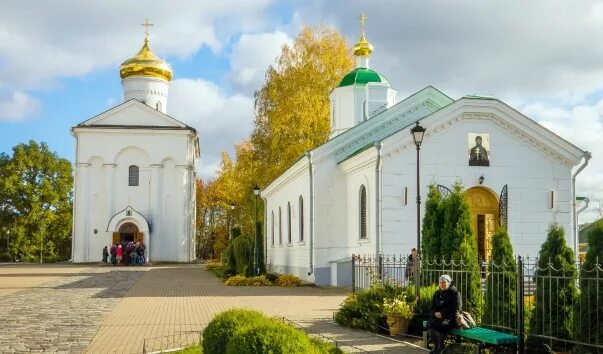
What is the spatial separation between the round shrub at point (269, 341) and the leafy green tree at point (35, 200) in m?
59.5

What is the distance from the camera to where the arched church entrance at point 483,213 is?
23797mm

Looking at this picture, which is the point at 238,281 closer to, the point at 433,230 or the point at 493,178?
the point at 493,178

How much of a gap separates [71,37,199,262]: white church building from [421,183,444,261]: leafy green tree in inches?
1382

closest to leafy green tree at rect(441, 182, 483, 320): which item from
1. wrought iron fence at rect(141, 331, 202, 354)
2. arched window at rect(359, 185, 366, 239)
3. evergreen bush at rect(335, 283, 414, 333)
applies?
evergreen bush at rect(335, 283, 414, 333)

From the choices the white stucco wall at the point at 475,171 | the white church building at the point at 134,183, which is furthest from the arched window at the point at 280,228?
the white church building at the point at 134,183

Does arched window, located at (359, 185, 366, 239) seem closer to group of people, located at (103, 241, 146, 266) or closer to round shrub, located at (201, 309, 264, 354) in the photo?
round shrub, located at (201, 309, 264, 354)

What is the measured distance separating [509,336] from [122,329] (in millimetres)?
7219

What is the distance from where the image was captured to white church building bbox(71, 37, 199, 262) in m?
48.9

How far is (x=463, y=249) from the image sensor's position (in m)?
13.5

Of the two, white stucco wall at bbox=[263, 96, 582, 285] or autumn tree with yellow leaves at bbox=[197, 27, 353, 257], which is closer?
white stucco wall at bbox=[263, 96, 582, 285]

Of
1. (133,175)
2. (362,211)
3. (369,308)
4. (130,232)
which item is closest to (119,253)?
(130,232)

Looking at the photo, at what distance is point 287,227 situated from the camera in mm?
33250

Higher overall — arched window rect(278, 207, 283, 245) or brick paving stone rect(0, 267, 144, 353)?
arched window rect(278, 207, 283, 245)

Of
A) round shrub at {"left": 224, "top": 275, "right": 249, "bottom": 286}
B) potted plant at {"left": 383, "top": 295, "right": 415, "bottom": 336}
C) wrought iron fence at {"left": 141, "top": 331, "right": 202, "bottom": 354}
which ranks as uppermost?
potted plant at {"left": 383, "top": 295, "right": 415, "bottom": 336}
